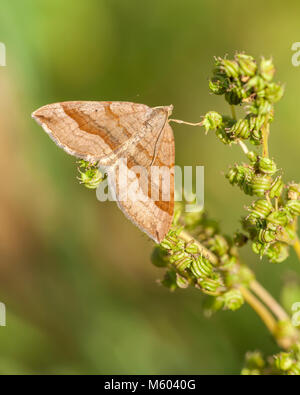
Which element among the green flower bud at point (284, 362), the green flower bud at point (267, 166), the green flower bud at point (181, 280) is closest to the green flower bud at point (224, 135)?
the green flower bud at point (267, 166)

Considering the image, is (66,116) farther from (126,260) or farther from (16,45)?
(126,260)

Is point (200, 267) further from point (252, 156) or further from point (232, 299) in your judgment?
point (252, 156)

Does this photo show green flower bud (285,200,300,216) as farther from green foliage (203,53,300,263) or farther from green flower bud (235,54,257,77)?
green flower bud (235,54,257,77)

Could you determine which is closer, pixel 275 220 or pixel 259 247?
pixel 275 220

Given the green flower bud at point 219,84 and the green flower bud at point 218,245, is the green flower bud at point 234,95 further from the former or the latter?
the green flower bud at point 218,245

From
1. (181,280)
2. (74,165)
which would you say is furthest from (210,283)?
(74,165)

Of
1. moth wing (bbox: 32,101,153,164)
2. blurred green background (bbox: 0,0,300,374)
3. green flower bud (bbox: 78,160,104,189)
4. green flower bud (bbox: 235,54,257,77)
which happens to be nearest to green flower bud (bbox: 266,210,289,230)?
green flower bud (bbox: 235,54,257,77)

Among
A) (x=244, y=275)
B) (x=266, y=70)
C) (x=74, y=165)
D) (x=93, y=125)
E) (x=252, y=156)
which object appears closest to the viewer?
(x=266, y=70)
